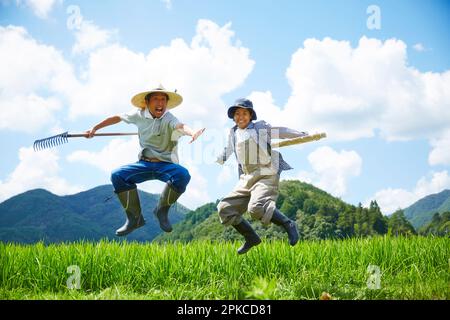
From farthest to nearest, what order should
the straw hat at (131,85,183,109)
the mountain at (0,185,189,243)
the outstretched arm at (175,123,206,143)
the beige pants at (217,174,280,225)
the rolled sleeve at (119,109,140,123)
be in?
the mountain at (0,185,189,243)
the rolled sleeve at (119,109,140,123)
the straw hat at (131,85,183,109)
the beige pants at (217,174,280,225)
the outstretched arm at (175,123,206,143)

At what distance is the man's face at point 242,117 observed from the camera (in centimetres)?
543

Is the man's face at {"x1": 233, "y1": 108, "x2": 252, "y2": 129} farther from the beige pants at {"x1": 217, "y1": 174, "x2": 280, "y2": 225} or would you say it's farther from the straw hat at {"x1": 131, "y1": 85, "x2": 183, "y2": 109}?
the straw hat at {"x1": 131, "y1": 85, "x2": 183, "y2": 109}

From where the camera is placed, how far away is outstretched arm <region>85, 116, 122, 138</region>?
5.84m

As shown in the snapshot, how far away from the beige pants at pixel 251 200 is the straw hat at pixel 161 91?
3.82ft

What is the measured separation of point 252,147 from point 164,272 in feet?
5.87

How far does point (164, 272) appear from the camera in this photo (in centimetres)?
578

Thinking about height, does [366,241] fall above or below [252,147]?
below

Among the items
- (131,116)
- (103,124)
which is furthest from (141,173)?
(103,124)

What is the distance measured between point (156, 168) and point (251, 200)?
1084 mm

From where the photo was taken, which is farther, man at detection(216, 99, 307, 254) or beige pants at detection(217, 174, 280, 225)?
man at detection(216, 99, 307, 254)

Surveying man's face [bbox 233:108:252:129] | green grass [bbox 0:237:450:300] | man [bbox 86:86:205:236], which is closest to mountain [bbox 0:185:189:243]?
green grass [bbox 0:237:450:300]
